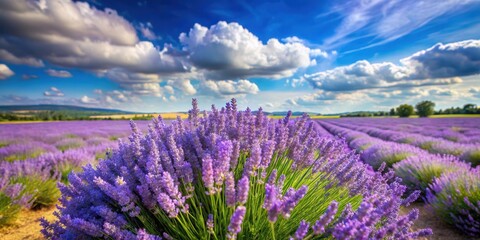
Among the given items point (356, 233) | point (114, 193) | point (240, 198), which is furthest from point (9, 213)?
point (356, 233)

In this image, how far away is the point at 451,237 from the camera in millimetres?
3582

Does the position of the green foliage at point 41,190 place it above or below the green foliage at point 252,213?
below

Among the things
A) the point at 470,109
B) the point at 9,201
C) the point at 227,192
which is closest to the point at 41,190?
the point at 9,201

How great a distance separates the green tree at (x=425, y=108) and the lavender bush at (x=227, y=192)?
7907 cm

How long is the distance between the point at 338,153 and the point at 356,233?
168cm

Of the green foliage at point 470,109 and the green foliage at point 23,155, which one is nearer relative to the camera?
the green foliage at point 23,155

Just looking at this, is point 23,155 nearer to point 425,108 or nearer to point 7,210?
point 7,210

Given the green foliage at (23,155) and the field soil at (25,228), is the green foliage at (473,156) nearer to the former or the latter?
the field soil at (25,228)

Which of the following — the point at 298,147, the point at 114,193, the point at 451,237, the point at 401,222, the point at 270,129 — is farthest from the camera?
the point at 451,237

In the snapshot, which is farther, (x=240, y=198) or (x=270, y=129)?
(x=270, y=129)

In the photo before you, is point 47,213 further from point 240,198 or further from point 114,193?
point 240,198

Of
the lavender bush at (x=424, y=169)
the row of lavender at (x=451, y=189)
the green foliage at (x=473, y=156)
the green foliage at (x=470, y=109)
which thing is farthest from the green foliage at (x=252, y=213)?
the green foliage at (x=470, y=109)

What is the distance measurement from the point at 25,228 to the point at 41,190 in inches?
42.7

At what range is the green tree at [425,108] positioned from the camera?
67.1 m
